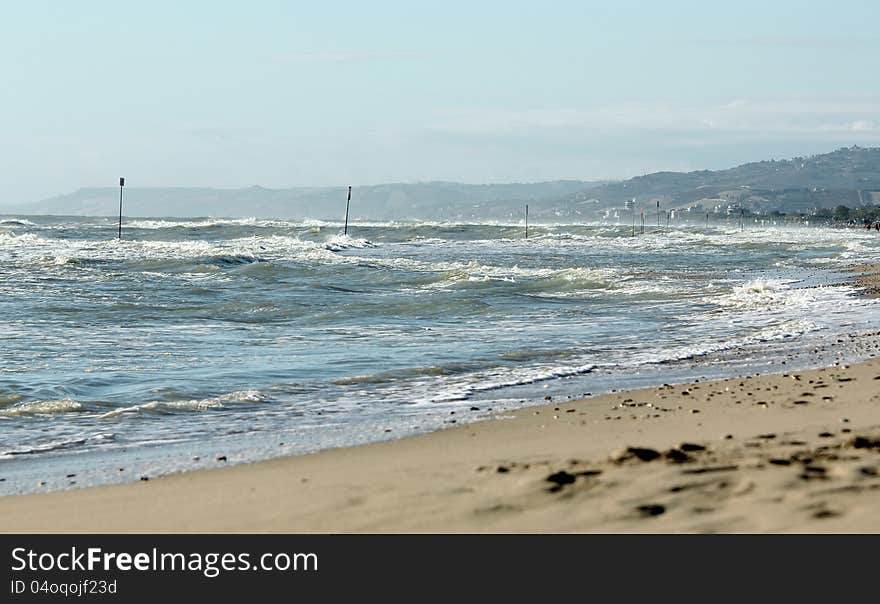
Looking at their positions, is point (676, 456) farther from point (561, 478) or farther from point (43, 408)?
point (43, 408)

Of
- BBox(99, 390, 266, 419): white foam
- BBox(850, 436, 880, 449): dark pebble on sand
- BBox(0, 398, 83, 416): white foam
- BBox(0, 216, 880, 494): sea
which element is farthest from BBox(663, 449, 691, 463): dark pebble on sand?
BBox(0, 398, 83, 416): white foam

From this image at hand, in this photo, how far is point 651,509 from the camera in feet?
18.2

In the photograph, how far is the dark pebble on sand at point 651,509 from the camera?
5492 millimetres

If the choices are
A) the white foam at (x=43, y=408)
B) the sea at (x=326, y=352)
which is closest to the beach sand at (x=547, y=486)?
the sea at (x=326, y=352)

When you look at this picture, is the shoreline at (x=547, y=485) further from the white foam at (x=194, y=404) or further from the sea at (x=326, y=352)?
the white foam at (x=194, y=404)

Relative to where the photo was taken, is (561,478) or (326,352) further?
(326,352)

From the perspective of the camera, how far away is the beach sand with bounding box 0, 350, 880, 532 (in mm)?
5477

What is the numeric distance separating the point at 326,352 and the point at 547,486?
10.6 metres

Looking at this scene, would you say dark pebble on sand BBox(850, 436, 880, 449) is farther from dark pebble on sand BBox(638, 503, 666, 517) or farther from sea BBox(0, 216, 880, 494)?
sea BBox(0, 216, 880, 494)

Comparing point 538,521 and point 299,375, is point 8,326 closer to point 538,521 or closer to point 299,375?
point 299,375

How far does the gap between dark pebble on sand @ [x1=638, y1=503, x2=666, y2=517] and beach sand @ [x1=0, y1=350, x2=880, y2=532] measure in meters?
0.01

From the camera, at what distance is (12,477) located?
8.20 meters

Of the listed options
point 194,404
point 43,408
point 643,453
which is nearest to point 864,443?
point 643,453
